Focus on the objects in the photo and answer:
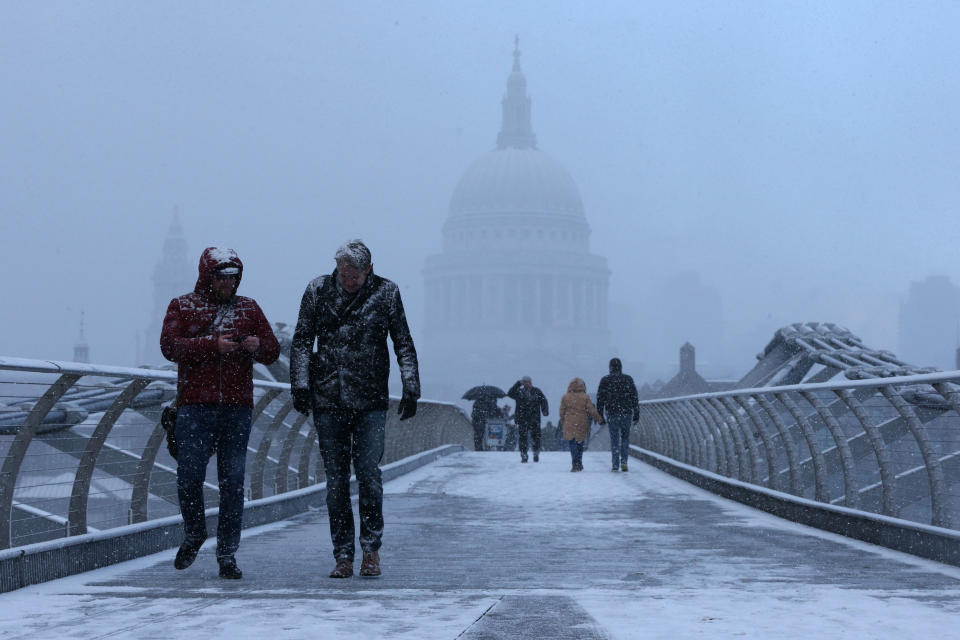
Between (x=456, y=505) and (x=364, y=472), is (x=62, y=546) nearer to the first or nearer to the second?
(x=364, y=472)

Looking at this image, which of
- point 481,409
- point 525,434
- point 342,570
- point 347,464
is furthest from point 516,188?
point 342,570

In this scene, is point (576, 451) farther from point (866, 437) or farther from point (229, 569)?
point (229, 569)

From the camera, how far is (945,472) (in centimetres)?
852

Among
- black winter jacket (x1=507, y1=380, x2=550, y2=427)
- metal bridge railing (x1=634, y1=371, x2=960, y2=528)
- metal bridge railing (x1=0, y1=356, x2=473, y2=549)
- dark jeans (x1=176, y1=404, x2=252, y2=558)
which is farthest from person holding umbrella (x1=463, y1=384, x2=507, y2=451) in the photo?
dark jeans (x1=176, y1=404, x2=252, y2=558)

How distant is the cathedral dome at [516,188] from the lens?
560ft

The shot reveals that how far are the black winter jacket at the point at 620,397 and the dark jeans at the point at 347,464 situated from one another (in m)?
12.7

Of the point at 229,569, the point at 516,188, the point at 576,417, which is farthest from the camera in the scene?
the point at 516,188

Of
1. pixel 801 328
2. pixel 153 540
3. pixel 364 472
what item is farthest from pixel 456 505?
pixel 801 328

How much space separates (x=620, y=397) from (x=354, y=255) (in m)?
13.0

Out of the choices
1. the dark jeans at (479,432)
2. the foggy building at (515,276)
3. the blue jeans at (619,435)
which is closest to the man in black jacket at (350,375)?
the blue jeans at (619,435)

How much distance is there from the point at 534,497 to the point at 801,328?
16.9 m

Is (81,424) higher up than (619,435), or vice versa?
(619,435)

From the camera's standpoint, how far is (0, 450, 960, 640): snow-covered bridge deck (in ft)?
17.4

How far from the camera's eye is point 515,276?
165500 millimetres
